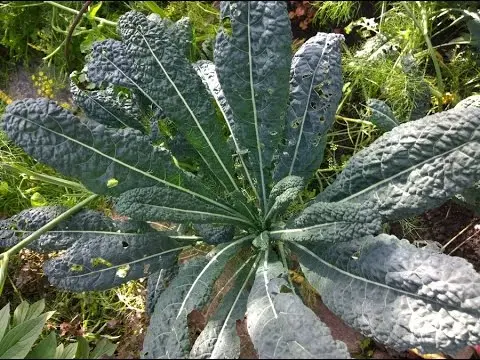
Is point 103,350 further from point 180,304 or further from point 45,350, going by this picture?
point 180,304

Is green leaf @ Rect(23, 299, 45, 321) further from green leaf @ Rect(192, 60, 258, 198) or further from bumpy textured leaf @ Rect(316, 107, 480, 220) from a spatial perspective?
bumpy textured leaf @ Rect(316, 107, 480, 220)

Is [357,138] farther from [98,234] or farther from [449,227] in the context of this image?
[98,234]

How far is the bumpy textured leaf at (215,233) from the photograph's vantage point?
1354 millimetres

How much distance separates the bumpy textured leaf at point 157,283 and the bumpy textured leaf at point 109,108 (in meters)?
0.45

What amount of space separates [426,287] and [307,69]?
2.10 ft

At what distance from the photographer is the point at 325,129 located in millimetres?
1384

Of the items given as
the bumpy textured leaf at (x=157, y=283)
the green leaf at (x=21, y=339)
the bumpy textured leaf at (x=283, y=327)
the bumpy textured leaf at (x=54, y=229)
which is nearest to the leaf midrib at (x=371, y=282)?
the bumpy textured leaf at (x=283, y=327)

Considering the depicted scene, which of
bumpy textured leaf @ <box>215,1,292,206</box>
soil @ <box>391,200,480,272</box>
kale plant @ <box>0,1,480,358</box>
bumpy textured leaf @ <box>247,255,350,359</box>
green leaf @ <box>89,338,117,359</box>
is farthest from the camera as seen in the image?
soil @ <box>391,200,480,272</box>

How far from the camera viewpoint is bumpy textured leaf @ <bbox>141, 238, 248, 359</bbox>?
1.14 metres

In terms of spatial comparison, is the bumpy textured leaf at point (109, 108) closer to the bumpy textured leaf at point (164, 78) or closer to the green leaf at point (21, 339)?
the bumpy textured leaf at point (164, 78)

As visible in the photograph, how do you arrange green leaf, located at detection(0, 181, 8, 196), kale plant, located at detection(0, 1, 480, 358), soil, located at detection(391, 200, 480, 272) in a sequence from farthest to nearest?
1. green leaf, located at detection(0, 181, 8, 196)
2. soil, located at detection(391, 200, 480, 272)
3. kale plant, located at detection(0, 1, 480, 358)

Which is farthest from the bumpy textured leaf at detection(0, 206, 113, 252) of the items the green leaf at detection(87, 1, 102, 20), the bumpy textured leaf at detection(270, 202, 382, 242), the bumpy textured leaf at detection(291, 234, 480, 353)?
the green leaf at detection(87, 1, 102, 20)

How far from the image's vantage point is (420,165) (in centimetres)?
119

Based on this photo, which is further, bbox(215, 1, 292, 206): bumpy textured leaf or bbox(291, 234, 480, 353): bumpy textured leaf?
bbox(215, 1, 292, 206): bumpy textured leaf
